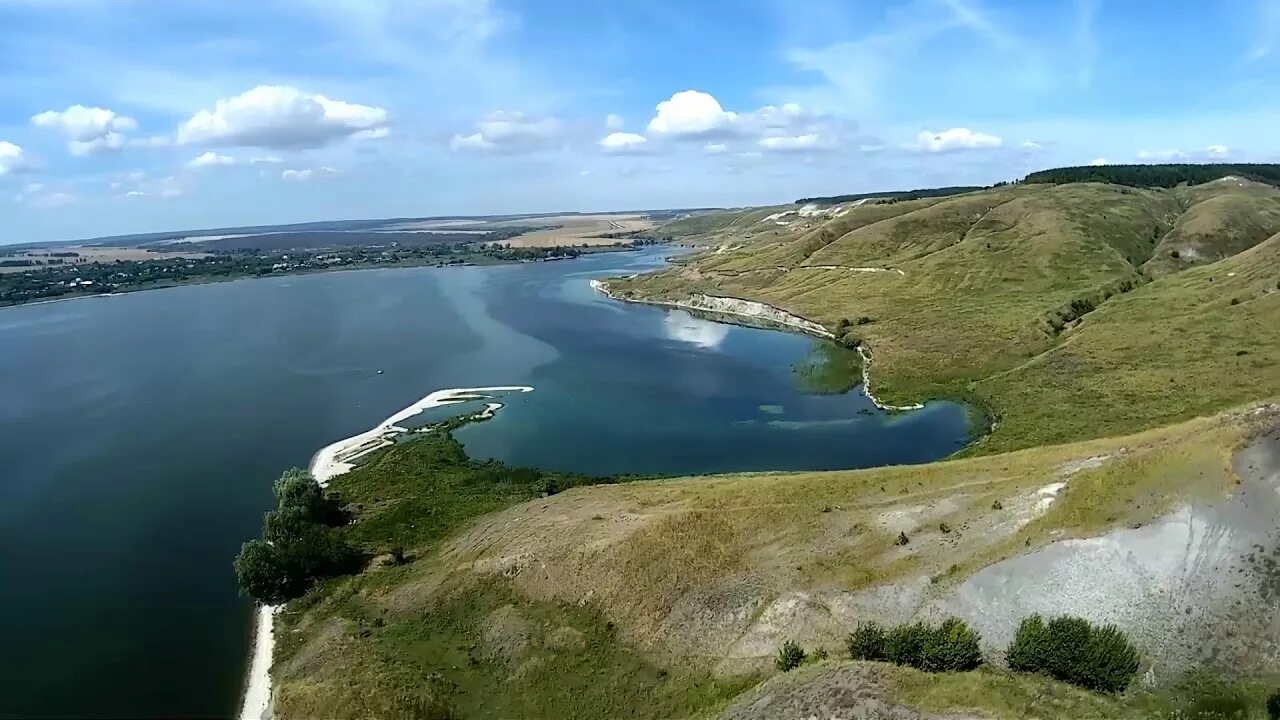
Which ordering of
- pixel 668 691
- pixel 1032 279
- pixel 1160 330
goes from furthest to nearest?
pixel 1032 279 → pixel 1160 330 → pixel 668 691

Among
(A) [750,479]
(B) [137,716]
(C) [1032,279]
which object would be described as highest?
(C) [1032,279]

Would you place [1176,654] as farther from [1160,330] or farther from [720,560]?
[1160,330]

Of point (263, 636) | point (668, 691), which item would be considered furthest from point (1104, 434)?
point (263, 636)

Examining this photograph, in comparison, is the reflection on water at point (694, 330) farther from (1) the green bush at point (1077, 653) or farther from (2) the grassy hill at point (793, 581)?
(1) the green bush at point (1077, 653)

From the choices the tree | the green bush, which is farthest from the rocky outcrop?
the green bush

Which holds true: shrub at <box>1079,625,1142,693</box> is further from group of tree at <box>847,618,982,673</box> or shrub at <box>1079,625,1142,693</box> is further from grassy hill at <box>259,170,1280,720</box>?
group of tree at <box>847,618,982,673</box>

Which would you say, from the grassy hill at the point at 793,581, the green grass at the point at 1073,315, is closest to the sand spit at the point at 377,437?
the grassy hill at the point at 793,581
